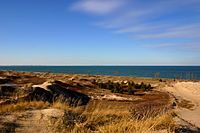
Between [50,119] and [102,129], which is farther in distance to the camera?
[50,119]

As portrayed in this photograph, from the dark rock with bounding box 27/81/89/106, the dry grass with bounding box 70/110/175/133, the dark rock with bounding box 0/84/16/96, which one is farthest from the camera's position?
the dark rock with bounding box 27/81/89/106

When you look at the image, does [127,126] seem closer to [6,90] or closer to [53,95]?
[6,90]

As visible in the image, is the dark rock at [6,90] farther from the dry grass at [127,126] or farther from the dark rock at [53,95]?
the dry grass at [127,126]

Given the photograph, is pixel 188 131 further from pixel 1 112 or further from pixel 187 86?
pixel 187 86

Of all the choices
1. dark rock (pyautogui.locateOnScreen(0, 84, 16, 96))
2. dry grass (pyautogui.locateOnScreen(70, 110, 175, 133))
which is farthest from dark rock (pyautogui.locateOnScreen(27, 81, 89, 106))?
dry grass (pyautogui.locateOnScreen(70, 110, 175, 133))

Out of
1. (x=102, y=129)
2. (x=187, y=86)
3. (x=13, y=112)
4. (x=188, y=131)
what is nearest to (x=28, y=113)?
(x=13, y=112)

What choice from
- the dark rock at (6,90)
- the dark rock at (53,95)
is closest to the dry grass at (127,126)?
the dark rock at (53,95)

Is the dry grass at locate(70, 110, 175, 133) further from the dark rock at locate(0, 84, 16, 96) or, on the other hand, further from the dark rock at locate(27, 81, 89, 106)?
the dark rock at locate(0, 84, 16, 96)

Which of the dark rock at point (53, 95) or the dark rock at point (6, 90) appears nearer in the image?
the dark rock at point (6, 90)

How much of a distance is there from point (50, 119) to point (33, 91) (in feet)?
42.9

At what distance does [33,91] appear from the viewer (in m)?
24.1

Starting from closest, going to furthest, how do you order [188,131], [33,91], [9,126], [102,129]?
[102,129]
[9,126]
[188,131]
[33,91]

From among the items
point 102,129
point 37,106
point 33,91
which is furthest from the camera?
point 33,91

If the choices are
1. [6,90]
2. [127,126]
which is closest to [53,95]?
[6,90]
